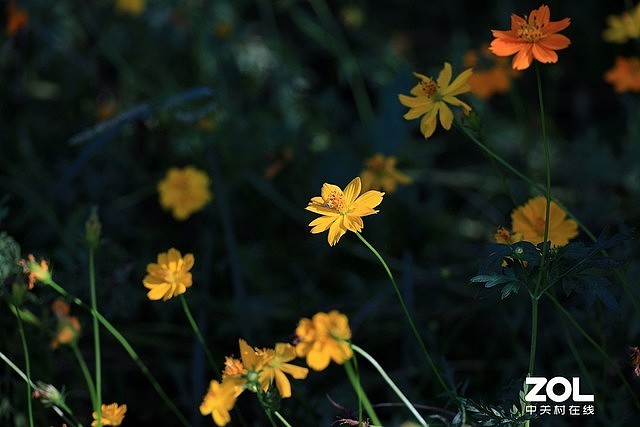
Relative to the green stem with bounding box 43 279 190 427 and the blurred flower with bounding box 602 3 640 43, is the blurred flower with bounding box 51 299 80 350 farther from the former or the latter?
the blurred flower with bounding box 602 3 640 43

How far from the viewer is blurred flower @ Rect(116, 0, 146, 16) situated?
2.28 metres

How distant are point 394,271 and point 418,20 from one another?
1180mm

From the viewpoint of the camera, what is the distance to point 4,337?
140 centimetres

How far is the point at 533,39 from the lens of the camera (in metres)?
1.09

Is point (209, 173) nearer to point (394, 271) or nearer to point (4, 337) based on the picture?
point (394, 271)

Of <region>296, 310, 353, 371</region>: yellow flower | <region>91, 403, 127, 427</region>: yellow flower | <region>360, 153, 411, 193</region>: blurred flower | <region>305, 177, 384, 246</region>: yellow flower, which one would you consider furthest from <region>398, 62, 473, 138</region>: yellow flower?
<region>91, 403, 127, 427</region>: yellow flower

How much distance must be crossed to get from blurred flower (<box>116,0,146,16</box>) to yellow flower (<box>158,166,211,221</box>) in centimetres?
71

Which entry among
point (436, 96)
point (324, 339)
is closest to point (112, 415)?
point (324, 339)

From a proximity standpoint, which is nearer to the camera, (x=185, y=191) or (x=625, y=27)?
(x=185, y=191)

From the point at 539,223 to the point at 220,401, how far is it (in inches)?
22.2

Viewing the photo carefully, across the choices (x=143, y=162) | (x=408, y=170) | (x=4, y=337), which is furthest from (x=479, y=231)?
(x=4, y=337)

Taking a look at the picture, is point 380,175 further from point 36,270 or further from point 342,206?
point 36,270

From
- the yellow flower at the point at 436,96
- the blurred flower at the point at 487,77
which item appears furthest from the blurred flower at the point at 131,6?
the yellow flower at the point at 436,96

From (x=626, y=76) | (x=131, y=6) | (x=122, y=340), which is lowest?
(x=122, y=340)
